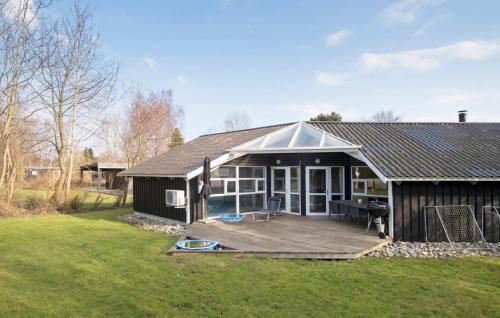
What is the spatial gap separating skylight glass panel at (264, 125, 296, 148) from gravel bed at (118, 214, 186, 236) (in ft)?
13.8

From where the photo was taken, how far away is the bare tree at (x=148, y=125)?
31358 mm

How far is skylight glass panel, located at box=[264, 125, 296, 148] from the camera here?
11.7 metres

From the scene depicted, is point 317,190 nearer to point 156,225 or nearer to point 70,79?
point 156,225

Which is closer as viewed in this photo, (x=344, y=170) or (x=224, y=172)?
(x=224, y=172)

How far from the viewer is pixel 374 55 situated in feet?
52.9

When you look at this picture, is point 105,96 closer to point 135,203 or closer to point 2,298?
point 135,203

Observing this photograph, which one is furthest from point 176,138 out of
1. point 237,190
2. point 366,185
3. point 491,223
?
point 491,223

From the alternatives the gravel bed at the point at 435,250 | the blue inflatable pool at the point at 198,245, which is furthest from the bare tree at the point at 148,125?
the gravel bed at the point at 435,250

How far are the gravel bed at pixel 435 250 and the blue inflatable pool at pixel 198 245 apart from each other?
11.8ft

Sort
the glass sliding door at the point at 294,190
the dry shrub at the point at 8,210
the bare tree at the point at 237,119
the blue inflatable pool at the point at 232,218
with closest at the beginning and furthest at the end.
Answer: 1. the blue inflatable pool at the point at 232,218
2. the glass sliding door at the point at 294,190
3. the dry shrub at the point at 8,210
4. the bare tree at the point at 237,119

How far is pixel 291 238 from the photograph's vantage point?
8414mm

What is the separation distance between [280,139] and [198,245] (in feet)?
17.7

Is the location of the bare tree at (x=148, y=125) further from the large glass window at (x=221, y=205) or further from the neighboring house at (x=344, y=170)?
the large glass window at (x=221, y=205)

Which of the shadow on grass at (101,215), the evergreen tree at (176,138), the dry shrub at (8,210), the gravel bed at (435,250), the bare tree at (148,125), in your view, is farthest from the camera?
the evergreen tree at (176,138)
